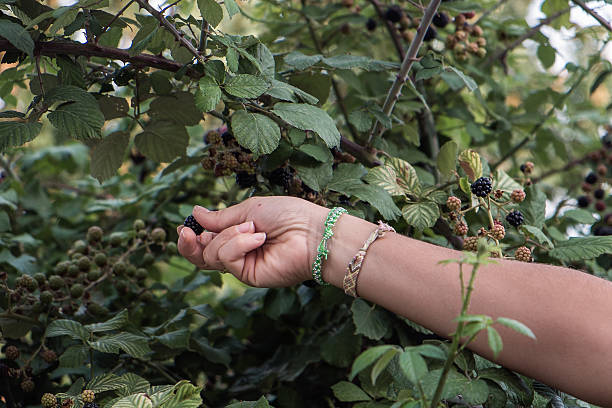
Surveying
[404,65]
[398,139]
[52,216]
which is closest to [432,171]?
[398,139]

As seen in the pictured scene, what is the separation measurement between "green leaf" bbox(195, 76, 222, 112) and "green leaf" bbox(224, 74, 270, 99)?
0.02 metres

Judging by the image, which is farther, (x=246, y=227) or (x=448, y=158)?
(x=448, y=158)

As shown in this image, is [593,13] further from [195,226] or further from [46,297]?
[46,297]

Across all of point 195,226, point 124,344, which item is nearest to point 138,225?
point 195,226

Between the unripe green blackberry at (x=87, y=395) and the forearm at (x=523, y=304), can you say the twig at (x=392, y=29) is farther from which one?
the unripe green blackberry at (x=87, y=395)

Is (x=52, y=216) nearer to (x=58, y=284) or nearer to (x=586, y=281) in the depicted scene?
(x=58, y=284)

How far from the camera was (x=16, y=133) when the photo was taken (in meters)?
0.86

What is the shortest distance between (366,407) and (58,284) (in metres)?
0.65

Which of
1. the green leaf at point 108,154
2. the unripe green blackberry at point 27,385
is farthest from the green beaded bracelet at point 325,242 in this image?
the unripe green blackberry at point 27,385

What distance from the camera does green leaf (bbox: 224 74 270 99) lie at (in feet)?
2.82

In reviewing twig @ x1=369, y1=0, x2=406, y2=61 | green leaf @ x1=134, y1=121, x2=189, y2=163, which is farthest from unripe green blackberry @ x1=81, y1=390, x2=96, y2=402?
twig @ x1=369, y1=0, x2=406, y2=61

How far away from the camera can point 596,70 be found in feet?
5.63

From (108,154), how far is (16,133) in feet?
0.81

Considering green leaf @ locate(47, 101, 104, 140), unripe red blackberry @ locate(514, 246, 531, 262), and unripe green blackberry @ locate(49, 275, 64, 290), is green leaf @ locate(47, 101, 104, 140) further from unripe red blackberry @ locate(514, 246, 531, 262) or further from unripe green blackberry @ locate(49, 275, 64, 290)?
unripe red blackberry @ locate(514, 246, 531, 262)
